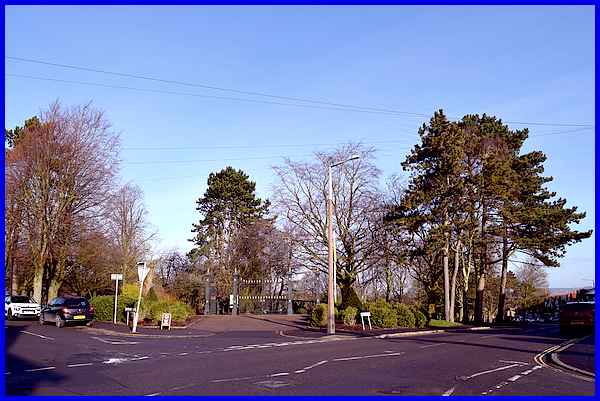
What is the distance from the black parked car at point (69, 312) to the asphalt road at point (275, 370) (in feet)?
31.9

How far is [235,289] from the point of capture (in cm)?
4406

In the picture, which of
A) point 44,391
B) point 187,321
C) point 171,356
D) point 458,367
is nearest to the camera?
point 44,391

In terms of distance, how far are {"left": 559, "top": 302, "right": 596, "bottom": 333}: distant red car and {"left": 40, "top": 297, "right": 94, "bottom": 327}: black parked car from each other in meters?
24.2

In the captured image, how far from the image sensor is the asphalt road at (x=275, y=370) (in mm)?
10891

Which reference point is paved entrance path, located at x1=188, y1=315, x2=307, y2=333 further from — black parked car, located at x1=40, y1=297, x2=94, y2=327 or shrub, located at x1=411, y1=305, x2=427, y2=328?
shrub, located at x1=411, y1=305, x2=427, y2=328

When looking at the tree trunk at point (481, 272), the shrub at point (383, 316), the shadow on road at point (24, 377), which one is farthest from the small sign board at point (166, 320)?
the tree trunk at point (481, 272)

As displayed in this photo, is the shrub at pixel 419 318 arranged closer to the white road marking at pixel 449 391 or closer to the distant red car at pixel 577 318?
the distant red car at pixel 577 318

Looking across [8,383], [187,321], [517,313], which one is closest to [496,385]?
Answer: [8,383]

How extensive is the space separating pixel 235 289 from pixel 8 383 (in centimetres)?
3272

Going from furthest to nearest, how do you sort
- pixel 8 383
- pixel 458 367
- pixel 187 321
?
pixel 187 321 < pixel 458 367 < pixel 8 383

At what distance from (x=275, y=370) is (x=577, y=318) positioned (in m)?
23.5

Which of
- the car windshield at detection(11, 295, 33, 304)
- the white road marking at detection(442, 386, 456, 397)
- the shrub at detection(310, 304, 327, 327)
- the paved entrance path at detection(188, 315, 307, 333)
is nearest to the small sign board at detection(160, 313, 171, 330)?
the paved entrance path at detection(188, 315, 307, 333)

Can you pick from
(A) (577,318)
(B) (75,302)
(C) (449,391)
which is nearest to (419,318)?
(A) (577,318)

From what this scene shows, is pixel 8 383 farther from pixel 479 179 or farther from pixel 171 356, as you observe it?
pixel 479 179
